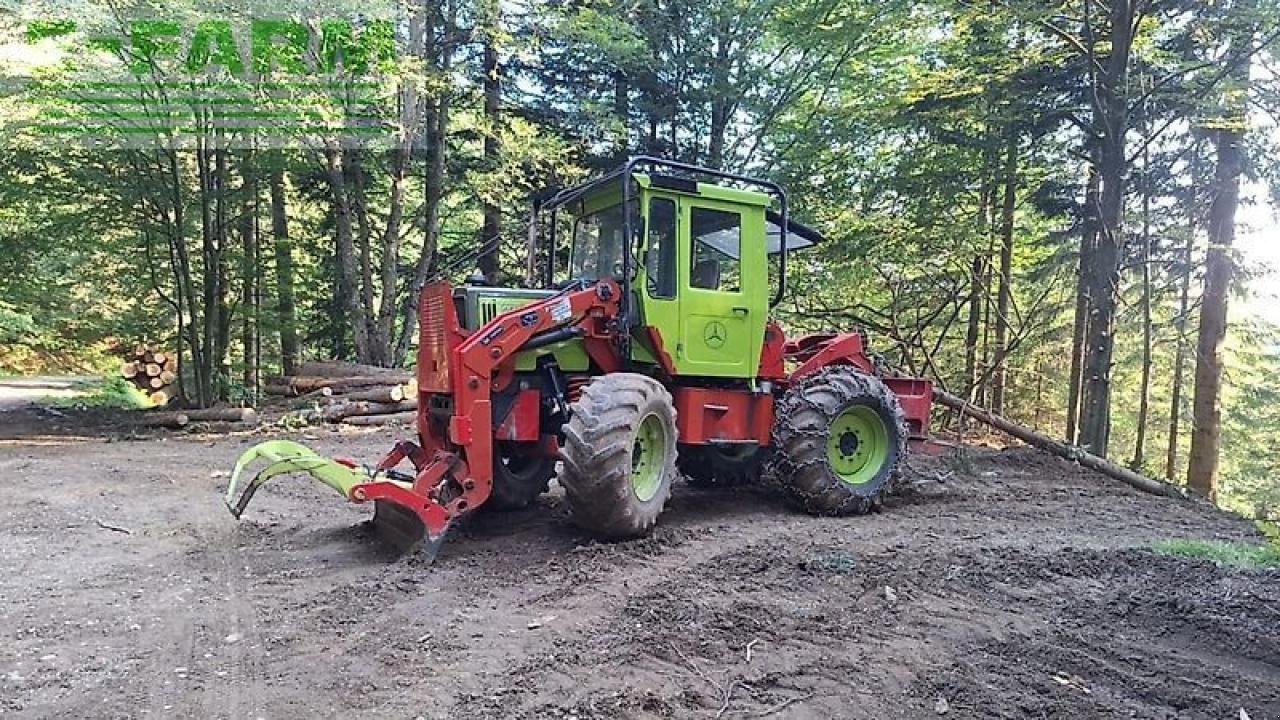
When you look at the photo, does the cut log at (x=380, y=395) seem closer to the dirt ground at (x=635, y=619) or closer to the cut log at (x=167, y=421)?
the cut log at (x=167, y=421)

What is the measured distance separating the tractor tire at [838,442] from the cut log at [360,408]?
760 centimetres

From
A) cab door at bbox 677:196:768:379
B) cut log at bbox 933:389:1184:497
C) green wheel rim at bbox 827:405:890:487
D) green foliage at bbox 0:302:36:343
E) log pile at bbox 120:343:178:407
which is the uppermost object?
cab door at bbox 677:196:768:379

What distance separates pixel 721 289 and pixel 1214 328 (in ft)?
29.8

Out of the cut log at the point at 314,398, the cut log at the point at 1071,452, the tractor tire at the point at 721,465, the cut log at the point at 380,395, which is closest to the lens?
the tractor tire at the point at 721,465

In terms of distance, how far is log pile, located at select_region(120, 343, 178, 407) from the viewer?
1934cm

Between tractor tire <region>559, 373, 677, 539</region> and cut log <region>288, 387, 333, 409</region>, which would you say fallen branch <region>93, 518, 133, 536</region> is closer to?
tractor tire <region>559, 373, 677, 539</region>

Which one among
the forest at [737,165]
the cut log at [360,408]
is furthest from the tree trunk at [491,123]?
the cut log at [360,408]

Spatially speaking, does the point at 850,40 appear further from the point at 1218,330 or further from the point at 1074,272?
the point at 1218,330

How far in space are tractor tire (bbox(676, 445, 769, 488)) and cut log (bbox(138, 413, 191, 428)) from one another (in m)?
8.60

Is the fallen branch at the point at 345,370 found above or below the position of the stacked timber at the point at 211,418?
above

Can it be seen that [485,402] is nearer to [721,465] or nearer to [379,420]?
[721,465]

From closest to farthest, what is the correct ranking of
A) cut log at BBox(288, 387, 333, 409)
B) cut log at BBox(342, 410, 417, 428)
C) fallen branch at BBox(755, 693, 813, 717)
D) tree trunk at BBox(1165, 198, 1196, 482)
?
fallen branch at BBox(755, 693, 813, 717), tree trunk at BBox(1165, 198, 1196, 482), cut log at BBox(342, 410, 417, 428), cut log at BBox(288, 387, 333, 409)

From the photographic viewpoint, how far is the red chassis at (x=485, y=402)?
5.04m

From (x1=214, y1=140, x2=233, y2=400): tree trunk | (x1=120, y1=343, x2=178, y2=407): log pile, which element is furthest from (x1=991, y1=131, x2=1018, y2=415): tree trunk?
(x1=120, y1=343, x2=178, y2=407): log pile
